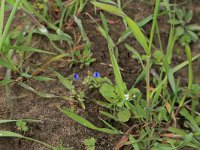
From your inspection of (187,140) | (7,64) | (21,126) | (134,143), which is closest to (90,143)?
(134,143)

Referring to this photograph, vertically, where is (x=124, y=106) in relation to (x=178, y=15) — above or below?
below


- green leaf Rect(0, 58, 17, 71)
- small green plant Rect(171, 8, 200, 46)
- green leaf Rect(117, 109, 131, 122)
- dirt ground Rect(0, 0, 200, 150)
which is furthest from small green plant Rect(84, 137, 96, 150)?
small green plant Rect(171, 8, 200, 46)

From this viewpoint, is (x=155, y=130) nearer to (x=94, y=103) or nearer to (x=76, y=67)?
(x=94, y=103)

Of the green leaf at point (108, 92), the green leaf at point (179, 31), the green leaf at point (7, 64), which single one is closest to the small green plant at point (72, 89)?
the green leaf at point (108, 92)

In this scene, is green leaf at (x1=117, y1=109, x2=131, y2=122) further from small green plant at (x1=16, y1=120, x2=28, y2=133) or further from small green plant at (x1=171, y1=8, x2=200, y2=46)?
small green plant at (x1=171, y1=8, x2=200, y2=46)

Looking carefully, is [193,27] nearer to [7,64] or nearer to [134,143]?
[134,143]

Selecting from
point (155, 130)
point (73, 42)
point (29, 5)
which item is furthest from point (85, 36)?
point (155, 130)
